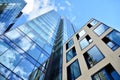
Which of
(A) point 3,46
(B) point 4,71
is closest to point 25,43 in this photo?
(A) point 3,46

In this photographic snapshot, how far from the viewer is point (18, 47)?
18.9 metres

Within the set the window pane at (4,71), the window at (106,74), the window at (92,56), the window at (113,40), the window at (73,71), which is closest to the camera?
the window at (106,74)

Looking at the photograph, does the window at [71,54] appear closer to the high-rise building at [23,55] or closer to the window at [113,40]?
the high-rise building at [23,55]

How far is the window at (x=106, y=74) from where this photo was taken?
11.6 m

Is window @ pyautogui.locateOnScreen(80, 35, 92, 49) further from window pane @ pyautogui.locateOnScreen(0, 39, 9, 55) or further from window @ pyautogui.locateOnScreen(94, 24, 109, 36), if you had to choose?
window pane @ pyautogui.locateOnScreen(0, 39, 9, 55)

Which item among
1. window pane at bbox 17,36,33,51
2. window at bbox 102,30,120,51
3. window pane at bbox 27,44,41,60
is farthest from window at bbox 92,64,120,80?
window pane at bbox 17,36,33,51

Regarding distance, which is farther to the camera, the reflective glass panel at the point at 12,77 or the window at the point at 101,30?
the window at the point at 101,30

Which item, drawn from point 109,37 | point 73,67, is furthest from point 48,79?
point 109,37

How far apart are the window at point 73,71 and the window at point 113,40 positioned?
12.3 ft

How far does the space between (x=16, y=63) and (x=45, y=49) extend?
7.22 meters

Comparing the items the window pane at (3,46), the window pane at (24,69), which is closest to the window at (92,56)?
the window pane at (24,69)

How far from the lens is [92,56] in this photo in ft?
53.9

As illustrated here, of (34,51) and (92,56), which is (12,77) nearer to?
(34,51)

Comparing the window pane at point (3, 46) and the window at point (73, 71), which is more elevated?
the window pane at point (3, 46)
